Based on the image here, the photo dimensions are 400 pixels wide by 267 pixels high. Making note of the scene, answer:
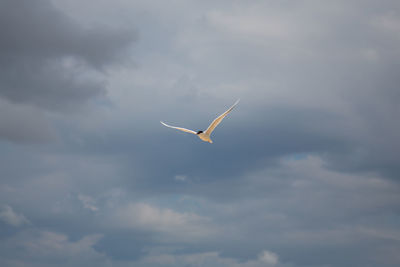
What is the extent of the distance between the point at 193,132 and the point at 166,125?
7.74m

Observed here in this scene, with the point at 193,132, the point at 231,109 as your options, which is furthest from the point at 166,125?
the point at 231,109

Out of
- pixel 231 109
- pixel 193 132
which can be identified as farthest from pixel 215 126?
pixel 231 109

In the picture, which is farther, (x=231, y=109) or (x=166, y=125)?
(x=166, y=125)

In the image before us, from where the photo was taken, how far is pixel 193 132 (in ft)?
400

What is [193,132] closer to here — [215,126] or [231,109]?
[215,126]

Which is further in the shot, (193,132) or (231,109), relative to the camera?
(193,132)

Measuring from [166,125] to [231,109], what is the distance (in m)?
22.9

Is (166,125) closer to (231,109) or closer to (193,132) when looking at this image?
(193,132)

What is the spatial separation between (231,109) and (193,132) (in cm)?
2202

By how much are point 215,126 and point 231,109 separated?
16.9 meters

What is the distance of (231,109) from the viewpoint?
102 metres

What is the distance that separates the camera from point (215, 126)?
119 metres
